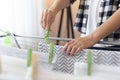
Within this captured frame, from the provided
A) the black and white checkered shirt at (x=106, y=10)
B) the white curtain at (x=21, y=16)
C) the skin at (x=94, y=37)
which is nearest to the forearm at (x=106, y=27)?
the skin at (x=94, y=37)

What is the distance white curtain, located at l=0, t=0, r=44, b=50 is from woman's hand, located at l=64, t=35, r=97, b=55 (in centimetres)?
120

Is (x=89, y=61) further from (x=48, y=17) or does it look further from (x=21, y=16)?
(x=21, y=16)

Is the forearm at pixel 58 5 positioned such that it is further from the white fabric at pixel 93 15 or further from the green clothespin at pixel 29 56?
the green clothespin at pixel 29 56

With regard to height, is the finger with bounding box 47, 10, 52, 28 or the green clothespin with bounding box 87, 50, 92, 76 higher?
the finger with bounding box 47, 10, 52, 28

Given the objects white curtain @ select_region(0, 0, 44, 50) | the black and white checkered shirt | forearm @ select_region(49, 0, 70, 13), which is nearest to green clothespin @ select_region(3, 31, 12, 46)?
forearm @ select_region(49, 0, 70, 13)

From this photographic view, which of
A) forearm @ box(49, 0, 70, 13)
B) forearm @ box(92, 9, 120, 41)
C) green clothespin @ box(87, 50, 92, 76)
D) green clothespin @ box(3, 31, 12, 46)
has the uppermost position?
forearm @ box(49, 0, 70, 13)

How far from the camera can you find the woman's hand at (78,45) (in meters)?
0.71

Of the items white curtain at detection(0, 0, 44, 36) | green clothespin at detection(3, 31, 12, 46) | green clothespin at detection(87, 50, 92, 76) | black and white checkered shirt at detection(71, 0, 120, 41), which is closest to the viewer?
green clothespin at detection(87, 50, 92, 76)

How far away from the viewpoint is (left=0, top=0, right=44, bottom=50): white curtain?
184 cm

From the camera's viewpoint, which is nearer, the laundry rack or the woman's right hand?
the laundry rack

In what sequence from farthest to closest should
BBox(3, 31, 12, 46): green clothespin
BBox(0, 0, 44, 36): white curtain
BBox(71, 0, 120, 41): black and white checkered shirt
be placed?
BBox(0, 0, 44, 36): white curtain
BBox(71, 0, 120, 41): black and white checkered shirt
BBox(3, 31, 12, 46): green clothespin

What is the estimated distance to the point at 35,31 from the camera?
215 cm

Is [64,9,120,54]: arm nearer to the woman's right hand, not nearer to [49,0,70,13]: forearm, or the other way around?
the woman's right hand

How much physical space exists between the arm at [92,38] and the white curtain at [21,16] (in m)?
1.20
